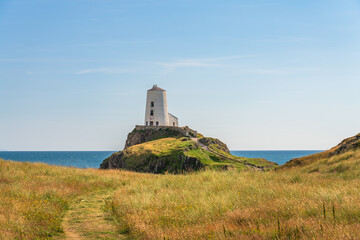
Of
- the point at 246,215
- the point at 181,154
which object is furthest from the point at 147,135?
the point at 246,215

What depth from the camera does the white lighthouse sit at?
78625 millimetres

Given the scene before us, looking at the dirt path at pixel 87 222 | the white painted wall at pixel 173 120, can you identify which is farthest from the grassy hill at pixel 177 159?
the dirt path at pixel 87 222

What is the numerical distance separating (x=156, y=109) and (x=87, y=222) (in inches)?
2678

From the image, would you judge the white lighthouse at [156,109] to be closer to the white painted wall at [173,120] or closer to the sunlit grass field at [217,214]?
the white painted wall at [173,120]

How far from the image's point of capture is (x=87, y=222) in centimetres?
1126

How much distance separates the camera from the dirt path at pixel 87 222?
9.48m

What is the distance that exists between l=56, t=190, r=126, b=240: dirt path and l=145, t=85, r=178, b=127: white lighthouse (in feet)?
206

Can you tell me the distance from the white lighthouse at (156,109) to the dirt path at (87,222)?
206 feet

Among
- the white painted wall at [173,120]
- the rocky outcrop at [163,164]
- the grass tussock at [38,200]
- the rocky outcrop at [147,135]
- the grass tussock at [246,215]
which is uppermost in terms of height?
the white painted wall at [173,120]

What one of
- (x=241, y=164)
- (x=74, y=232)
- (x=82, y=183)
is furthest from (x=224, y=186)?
(x=241, y=164)

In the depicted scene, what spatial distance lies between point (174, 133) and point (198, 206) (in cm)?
5846

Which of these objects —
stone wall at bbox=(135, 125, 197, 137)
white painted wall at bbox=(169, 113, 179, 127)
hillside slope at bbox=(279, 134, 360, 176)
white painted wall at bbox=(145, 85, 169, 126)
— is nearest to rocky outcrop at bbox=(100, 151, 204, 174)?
stone wall at bbox=(135, 125, 197, 137)

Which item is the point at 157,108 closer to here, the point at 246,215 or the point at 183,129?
the point at 183,129

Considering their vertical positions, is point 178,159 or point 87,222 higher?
point 178,159
